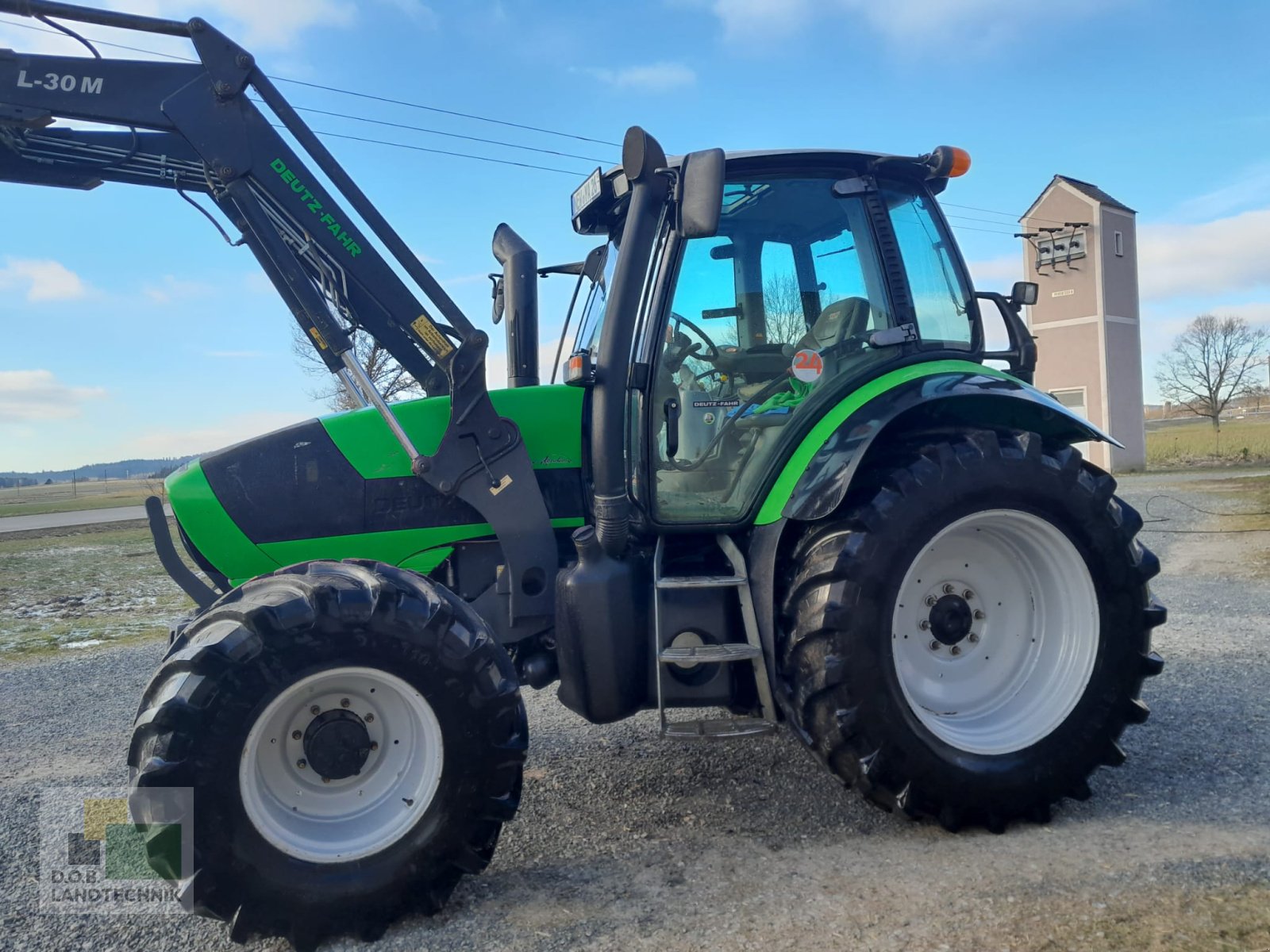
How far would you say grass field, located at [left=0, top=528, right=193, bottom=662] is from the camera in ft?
27.3

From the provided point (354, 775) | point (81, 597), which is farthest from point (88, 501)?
point (354, 775)

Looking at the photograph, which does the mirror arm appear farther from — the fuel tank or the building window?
the building window

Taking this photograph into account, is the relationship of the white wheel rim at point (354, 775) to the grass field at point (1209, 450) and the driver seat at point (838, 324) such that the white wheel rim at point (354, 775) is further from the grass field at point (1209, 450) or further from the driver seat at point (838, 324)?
the grass field at point (1209, 450)

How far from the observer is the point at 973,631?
3.74m

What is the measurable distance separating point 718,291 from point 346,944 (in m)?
2.63

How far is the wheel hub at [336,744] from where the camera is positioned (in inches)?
115

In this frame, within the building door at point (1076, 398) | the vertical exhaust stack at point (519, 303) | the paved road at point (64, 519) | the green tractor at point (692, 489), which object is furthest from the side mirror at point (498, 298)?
the building door at point (1076, 398)

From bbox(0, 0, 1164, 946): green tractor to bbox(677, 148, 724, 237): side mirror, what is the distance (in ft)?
0.04

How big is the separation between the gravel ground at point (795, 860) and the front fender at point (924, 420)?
3.96ft

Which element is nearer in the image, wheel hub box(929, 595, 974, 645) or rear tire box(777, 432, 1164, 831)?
rear tire box(777, 432, 1164, 831)

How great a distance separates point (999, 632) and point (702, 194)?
2.11 metres

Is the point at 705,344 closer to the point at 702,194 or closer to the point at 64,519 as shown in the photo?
the point at 702,194

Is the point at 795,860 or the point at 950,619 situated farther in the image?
the point at 950,619

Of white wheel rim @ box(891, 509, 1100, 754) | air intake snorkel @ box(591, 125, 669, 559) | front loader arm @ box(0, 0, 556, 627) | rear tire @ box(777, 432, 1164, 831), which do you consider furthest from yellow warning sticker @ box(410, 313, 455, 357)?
white wheel rim @ box(891, 509, 1100, 754)
